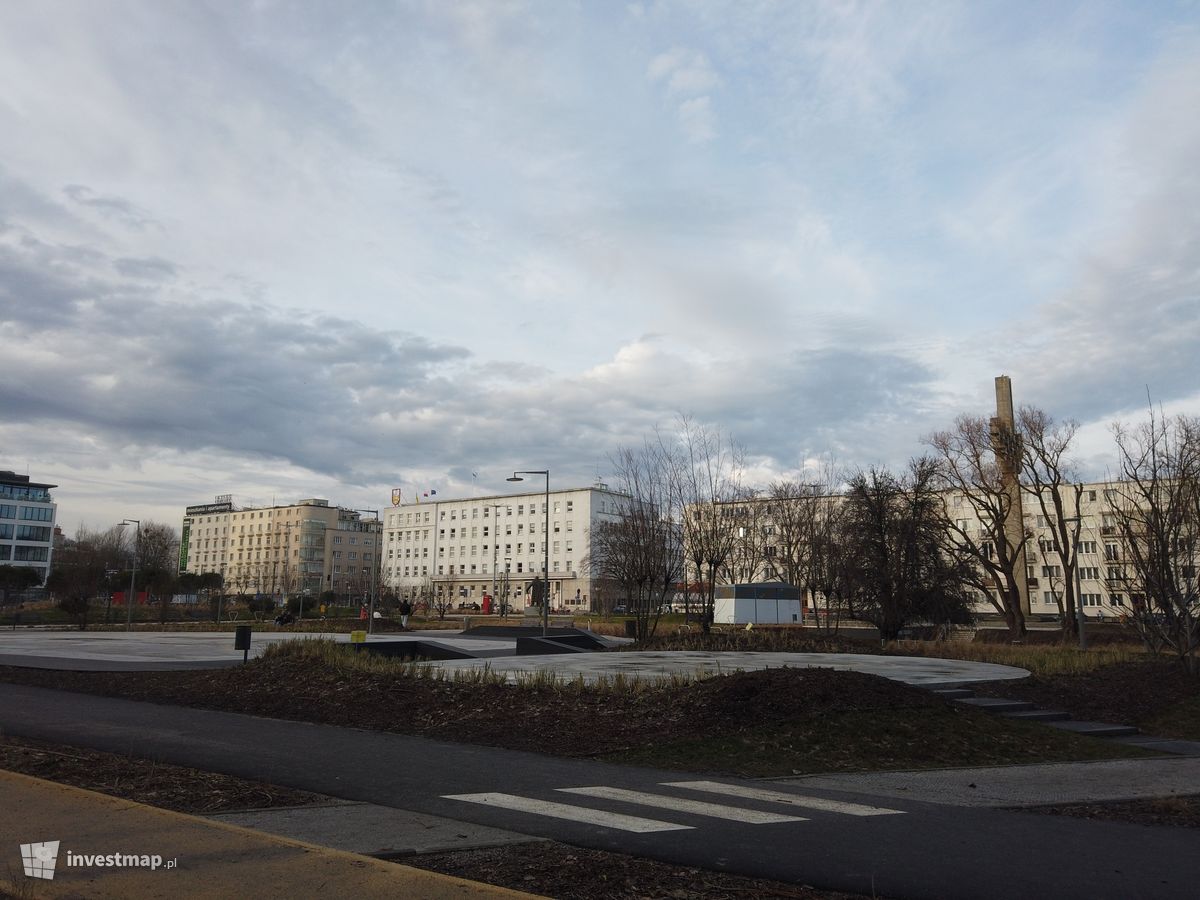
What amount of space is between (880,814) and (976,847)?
45.0 inches

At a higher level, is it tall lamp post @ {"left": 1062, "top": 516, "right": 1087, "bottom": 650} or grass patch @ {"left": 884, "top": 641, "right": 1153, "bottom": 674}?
tall lamp post @ {"left": 1062, "top": 516, "right": 1087, "bottom": 650}

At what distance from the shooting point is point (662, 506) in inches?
1195

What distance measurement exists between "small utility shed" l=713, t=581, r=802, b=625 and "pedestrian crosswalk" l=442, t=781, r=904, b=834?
156 ft

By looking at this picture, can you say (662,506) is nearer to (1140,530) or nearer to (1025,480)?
(1140,530)

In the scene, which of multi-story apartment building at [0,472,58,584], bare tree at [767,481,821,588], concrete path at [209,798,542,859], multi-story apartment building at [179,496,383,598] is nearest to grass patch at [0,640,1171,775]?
concrete path at [209,798,542,859]

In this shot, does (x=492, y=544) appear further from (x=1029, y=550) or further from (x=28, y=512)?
(x=1029, y=550)

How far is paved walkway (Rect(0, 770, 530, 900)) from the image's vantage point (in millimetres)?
5035

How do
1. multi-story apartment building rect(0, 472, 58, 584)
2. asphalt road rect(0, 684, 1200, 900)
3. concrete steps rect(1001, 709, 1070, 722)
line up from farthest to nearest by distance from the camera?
multi-story apartment building rect(0, 472, 58, 584) → concrete steps rect(1001, 709, 1070, 722) → asphalt road rect(0, 684, 1200, 900)

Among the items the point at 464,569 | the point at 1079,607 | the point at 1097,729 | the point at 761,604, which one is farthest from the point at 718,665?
the point at 464,569

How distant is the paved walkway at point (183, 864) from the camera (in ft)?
16.5

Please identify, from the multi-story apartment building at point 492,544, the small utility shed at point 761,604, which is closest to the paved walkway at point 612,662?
the small utility shed at point 761,604

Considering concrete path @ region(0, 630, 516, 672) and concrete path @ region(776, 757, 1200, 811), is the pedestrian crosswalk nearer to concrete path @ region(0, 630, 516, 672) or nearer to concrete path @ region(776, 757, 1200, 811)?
concrete path @ region(776, 757, 1200, 811)

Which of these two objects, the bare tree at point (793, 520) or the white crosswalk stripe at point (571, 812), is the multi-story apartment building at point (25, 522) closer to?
the bare tree at point (793, 520)

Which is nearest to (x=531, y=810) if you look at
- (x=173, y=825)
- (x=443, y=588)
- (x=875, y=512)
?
(x=173, y=825)
